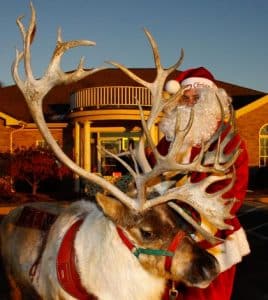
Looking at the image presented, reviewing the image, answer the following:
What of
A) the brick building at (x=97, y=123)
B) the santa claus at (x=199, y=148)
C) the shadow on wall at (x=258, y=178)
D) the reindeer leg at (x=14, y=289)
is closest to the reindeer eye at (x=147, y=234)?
the santa claus at (x=199, y=148)

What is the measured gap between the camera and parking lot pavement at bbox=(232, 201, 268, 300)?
275 inches

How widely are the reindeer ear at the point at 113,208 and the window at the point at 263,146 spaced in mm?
20653

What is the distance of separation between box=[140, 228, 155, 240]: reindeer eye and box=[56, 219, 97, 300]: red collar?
0.61 meters

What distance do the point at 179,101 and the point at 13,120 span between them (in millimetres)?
18006

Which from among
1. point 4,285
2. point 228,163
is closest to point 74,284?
point 228,163

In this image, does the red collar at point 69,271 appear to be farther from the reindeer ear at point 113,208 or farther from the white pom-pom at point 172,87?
the white pom-pom at point 172,87

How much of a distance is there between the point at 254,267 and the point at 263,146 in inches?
619

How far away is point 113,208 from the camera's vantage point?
3.59m

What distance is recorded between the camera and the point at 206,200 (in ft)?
11.9

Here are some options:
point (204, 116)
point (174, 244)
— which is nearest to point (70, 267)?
point (174, 244)

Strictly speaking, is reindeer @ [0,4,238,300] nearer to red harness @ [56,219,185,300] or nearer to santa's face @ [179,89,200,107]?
red harness @ [56,219,185,300]

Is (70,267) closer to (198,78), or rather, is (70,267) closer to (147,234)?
(147,234)

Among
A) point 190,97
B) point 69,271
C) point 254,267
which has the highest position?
point 190,97

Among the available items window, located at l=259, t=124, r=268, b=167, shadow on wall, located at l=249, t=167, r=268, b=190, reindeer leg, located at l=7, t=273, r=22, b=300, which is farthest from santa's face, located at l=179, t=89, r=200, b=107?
window, located at l=259, t=124, r=268, b=167
